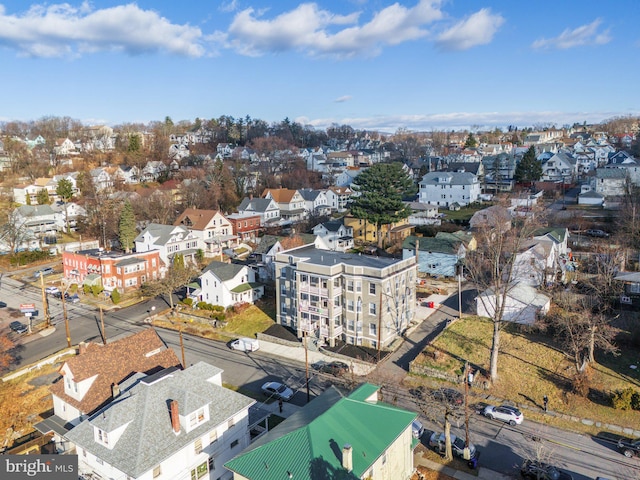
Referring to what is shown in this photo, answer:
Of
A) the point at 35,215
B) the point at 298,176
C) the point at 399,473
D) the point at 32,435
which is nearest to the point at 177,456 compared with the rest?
the point at 399,473

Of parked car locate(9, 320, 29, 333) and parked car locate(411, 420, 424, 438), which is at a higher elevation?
parked car locate(411, 420, 424, 438)

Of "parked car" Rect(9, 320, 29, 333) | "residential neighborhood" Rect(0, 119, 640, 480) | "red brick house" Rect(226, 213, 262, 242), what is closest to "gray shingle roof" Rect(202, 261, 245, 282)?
"residential neighborhood" Rect(0, 119, 640, 480)

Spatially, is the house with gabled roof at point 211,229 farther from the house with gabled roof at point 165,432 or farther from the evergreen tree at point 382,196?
the house with gabled roof at point 165,432

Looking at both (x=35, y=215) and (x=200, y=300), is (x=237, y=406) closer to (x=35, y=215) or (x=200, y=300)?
(x=200, y=300)

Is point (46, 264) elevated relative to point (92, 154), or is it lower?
lower

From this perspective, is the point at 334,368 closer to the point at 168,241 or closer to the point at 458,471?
the point at 458,471

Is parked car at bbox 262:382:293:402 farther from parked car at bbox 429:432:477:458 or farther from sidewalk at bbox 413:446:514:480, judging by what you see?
parked car at bbox 429:432:477:458

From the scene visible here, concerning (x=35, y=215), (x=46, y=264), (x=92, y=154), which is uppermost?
(x=92, y=154)

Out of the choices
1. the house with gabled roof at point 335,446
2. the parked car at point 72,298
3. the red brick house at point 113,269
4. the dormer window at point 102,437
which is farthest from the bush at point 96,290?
the house with gabled roof at point 335,446
